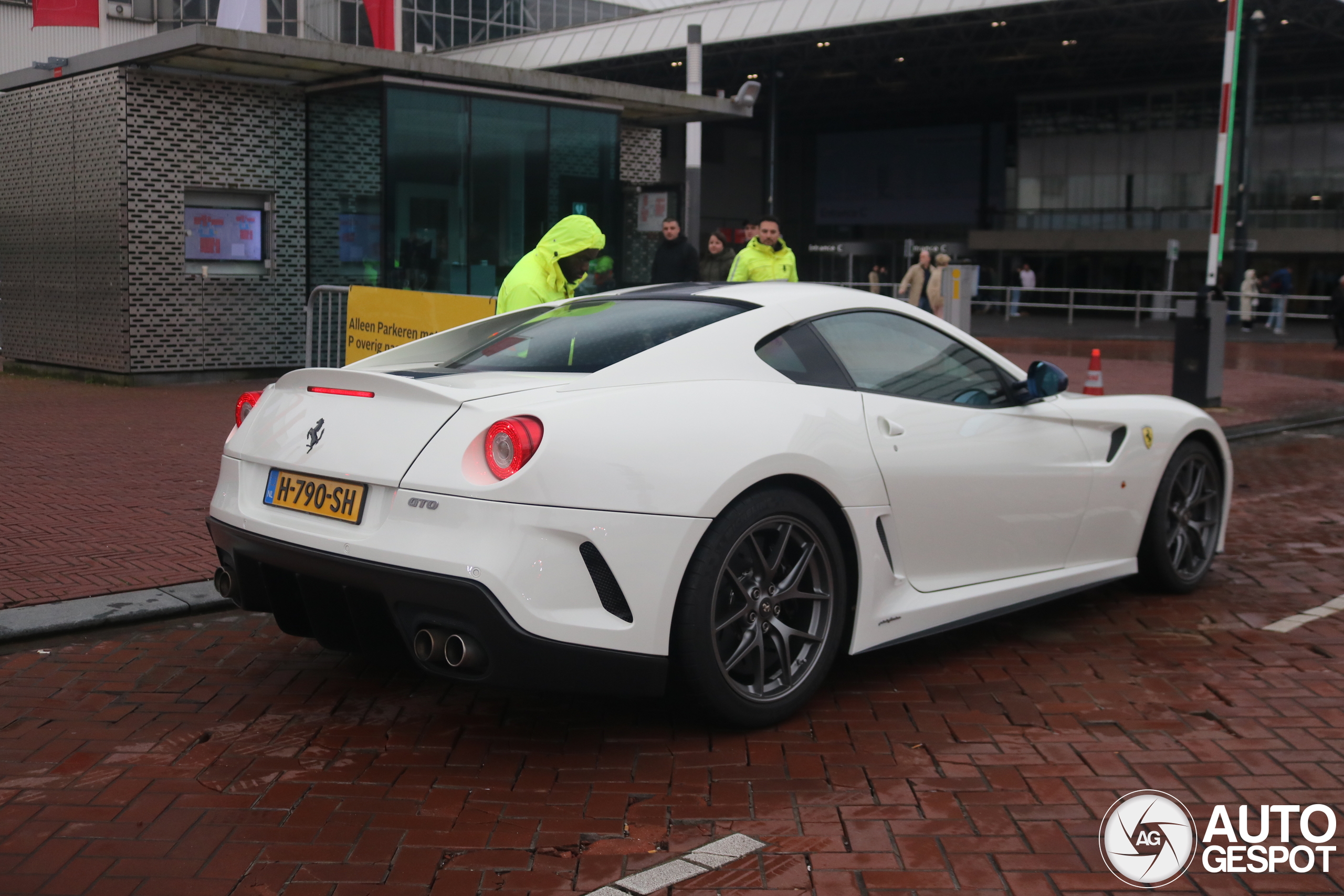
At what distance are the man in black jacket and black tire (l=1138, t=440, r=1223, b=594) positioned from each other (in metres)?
7.40

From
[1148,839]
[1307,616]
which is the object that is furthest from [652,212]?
[1148,839]

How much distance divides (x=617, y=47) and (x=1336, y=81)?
24544 mm

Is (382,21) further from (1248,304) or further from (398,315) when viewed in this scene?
(1248,304)

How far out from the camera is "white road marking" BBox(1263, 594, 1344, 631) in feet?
17.3

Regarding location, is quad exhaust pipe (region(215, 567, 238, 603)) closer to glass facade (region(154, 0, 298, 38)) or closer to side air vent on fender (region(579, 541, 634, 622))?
side air vent on fender (region(579, 541, 634, 622))

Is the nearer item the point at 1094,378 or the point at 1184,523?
the point at 1184,523

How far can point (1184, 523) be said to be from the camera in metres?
5.77

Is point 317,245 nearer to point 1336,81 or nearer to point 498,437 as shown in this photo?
point 498,437

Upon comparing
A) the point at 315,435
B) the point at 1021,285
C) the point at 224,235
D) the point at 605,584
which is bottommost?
the point at 605,584

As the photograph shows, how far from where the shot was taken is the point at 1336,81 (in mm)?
44312

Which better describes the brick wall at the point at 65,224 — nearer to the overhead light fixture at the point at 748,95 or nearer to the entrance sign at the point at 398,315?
the entrance sign at the point at 398,315

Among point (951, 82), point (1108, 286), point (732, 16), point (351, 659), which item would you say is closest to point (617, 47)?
point (732, 16)

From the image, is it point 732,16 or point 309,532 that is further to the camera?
point 732,16

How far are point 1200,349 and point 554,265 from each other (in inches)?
375
